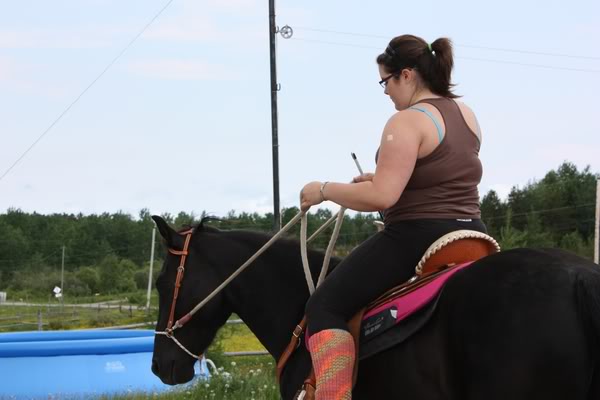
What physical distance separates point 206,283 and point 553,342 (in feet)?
7.19

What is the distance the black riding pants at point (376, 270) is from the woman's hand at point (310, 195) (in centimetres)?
35

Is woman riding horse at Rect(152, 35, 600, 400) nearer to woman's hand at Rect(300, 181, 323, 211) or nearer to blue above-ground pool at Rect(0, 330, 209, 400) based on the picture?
woman's hand at Rect(300, 181, 323, 211)

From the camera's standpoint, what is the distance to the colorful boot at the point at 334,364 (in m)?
3.64

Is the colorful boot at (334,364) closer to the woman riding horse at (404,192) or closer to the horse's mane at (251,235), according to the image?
the woman riding horse at (404,192)

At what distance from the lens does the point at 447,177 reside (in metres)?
3.71

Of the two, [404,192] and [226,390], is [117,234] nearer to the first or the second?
[226,390]

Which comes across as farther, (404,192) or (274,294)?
(274,294)

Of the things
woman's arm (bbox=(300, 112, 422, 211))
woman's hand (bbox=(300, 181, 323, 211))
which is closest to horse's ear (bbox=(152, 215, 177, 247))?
woman's hand (bbox=(300, 181, 323, 211))

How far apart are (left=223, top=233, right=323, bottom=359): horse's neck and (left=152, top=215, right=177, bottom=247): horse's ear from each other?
16.9 inches

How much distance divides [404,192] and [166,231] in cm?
153

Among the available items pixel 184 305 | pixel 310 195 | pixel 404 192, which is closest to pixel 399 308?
pixel 404 192

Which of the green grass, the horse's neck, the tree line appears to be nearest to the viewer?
the horse's neck

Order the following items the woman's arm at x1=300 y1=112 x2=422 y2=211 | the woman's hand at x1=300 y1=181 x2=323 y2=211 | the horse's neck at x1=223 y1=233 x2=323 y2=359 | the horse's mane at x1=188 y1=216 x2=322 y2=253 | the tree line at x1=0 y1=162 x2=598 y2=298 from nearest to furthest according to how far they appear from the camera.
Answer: the woman's arm at x1=300 y1=112 x2=422 y2=211
the woman's hand at x1=300 y1=181 x2=323 y2=211
the horse's neck at x1=223 y1=233 x2=323 y2=359
the horse's mane at x1=188 y1=216 x2=322 y2=253
the tree line at x1=0 y1=162 x2=598 y2=298

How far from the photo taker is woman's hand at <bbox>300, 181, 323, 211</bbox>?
396 cm
